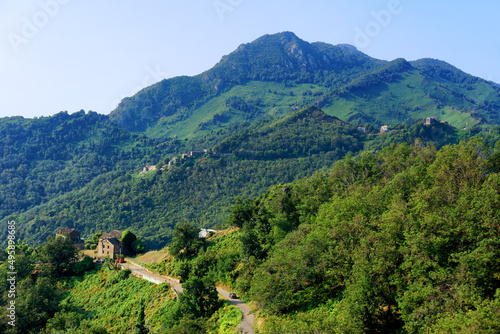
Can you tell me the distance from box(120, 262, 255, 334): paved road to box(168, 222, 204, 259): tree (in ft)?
13.6

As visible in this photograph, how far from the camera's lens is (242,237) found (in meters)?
41.5

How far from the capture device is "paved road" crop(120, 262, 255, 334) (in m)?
30.7

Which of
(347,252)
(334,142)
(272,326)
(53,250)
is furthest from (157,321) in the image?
(334,142)

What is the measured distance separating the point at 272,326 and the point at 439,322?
11.1 meters

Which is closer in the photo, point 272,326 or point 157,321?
point 272,326

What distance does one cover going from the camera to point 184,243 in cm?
5000

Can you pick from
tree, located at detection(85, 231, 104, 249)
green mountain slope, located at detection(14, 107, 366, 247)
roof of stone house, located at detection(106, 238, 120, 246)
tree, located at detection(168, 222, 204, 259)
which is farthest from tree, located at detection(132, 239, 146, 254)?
green mountain slope, located at detection(14, 107, 366, 247)

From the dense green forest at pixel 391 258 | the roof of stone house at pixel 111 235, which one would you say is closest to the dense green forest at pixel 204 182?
the roof of stone house at pixel 111 235

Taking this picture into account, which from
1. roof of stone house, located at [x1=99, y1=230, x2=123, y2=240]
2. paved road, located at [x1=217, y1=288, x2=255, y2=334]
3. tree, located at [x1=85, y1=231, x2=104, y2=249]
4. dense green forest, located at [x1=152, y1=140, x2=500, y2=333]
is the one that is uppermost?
dense green forest, located at [x1=152, y1=140, x2=500, y2=333]

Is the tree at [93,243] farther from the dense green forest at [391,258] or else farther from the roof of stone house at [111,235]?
the dense green forest at [391,258]

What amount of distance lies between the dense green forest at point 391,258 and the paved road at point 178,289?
138cm

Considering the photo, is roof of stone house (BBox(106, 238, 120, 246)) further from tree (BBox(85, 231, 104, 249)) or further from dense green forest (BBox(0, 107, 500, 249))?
dense green forest (BBox(0, 107, 500, 249))

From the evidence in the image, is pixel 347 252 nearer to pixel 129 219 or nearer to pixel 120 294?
pixel 120 294

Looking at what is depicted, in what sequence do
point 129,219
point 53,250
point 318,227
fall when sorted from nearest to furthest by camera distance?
1. point 318,227
2. point 53,250
3. point 129,219
